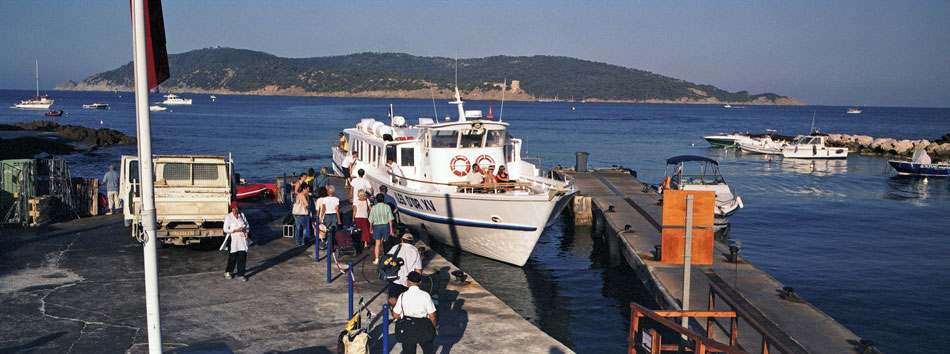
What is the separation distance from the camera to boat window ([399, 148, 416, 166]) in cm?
2161

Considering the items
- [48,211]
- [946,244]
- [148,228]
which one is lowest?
[946,244]

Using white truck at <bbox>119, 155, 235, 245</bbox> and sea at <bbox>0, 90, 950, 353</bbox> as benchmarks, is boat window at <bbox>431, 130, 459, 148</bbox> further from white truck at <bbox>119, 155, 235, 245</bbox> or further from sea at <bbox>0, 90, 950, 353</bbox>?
white truck at <bbox>119, 155, 235, 245</bbox>

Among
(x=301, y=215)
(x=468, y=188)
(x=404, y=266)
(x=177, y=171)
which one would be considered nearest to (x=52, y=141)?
(x=177, y=171)

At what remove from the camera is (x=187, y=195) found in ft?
49.9

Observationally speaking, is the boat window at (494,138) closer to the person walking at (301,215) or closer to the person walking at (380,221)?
the person walking at (301,215)

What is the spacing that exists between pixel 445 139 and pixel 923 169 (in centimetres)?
4432

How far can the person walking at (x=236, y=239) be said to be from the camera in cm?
1270

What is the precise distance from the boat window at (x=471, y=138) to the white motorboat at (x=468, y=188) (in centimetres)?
3

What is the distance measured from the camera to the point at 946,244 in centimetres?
2603

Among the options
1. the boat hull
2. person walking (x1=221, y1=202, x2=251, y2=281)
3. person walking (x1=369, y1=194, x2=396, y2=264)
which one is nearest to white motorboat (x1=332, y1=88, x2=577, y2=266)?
person walking (x1=369, y1=194, x2=396, y2=264)

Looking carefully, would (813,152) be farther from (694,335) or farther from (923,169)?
(694,335)

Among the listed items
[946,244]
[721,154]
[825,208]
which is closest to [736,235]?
[946,244]

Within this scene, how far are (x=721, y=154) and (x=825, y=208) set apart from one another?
3770 centimetres

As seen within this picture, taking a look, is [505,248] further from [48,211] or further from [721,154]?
[721,154]
